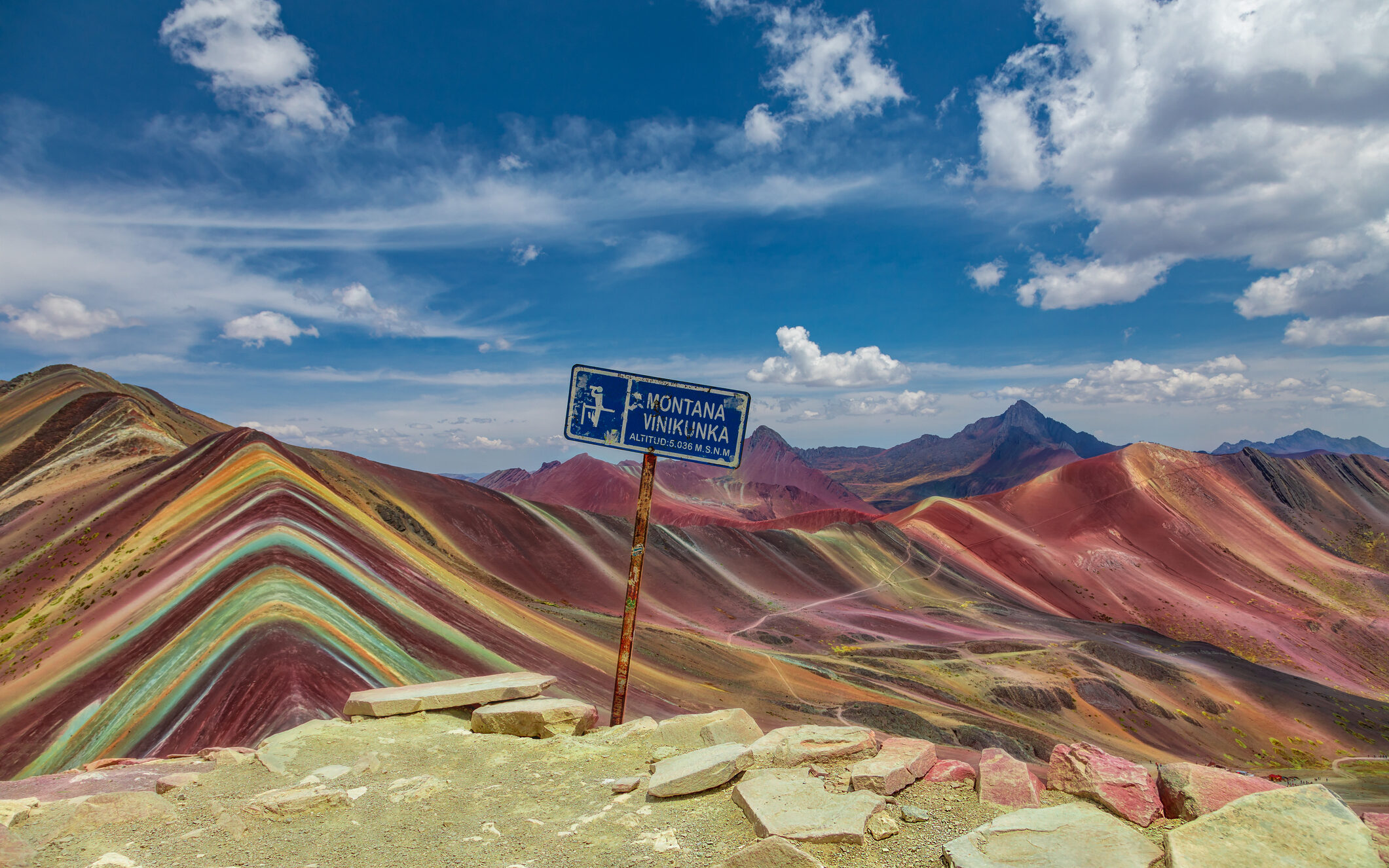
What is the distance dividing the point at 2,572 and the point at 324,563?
66.1ft

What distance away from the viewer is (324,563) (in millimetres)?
13805

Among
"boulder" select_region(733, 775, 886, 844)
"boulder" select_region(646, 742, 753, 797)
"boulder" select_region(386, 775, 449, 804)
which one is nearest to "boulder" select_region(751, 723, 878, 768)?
"boulder" select_region(646, 742, 753, 797)

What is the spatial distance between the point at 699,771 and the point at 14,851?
3.82 m

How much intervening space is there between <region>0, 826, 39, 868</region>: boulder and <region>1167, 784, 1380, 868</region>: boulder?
582 centimetres

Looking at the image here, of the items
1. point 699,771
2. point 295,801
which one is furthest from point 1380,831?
point 295,801

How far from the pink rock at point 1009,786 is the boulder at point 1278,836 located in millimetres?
789

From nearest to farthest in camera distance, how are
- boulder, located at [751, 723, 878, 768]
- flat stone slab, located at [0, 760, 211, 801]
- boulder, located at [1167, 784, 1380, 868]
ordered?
boulder, located at [1167, 784, 1380, 868] → boulder, located at [751, 723, 878, 768] → flat stone slab, located at [0, 760, 211, 801]

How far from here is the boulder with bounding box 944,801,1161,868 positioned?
10.0ft

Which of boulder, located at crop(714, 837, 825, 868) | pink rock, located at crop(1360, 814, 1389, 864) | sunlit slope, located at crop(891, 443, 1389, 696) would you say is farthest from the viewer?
sunlit slope, located at crop(891, 443, 1389, 696)

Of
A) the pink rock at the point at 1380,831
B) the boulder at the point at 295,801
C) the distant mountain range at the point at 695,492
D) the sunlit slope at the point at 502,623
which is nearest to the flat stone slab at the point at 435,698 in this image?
the sunlit slope at the point at 502,623

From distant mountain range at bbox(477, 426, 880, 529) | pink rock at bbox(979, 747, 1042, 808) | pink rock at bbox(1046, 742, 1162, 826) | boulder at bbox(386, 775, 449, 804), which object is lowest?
distant mountain range at bbox(477, 426, 880, 529)

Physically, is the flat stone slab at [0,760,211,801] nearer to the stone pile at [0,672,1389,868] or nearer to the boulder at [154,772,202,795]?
the stone pile at [0,672,1389,868]

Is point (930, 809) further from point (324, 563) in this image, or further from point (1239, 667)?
point (1239, 667)

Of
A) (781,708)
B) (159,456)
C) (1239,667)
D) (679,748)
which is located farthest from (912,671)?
(159,456)
